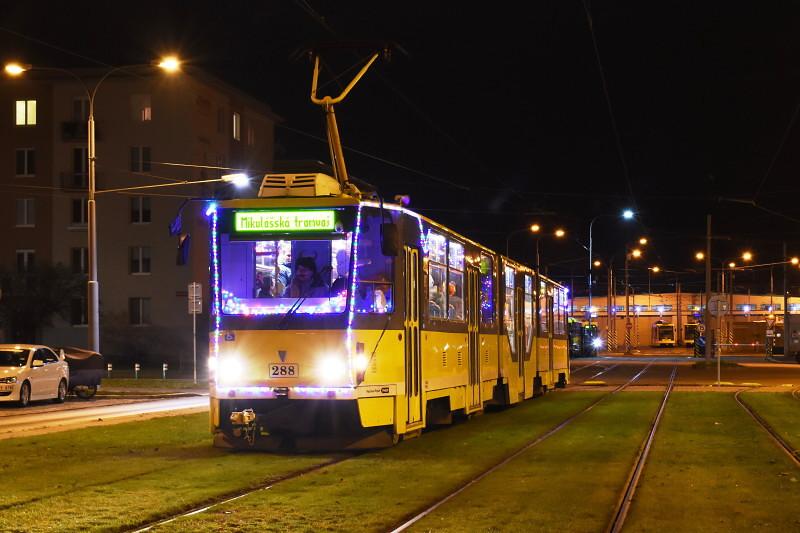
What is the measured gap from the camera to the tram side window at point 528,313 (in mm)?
27031

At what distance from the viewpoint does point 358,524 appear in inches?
381

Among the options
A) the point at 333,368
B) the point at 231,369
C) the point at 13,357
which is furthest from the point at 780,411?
the point at 13,357

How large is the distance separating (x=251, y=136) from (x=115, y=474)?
54266 mm

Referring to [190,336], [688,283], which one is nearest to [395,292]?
[190,336]

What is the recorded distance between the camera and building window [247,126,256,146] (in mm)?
65750

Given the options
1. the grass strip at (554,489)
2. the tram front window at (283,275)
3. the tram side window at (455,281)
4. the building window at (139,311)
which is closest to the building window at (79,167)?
the building window at (139,311)

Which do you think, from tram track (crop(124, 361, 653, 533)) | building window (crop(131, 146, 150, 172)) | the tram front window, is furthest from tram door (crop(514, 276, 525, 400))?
building window (crop(131, 146, 150, 172))

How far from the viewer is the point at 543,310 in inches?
1186

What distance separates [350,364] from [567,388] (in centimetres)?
2109

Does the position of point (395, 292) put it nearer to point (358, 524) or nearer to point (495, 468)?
point (495, 468)

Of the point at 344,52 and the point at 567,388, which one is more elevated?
the point at 344,52

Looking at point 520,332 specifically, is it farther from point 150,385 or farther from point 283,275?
point 150,385

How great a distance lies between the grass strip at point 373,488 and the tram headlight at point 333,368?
1.12 m

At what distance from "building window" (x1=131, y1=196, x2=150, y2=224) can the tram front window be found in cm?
4707
